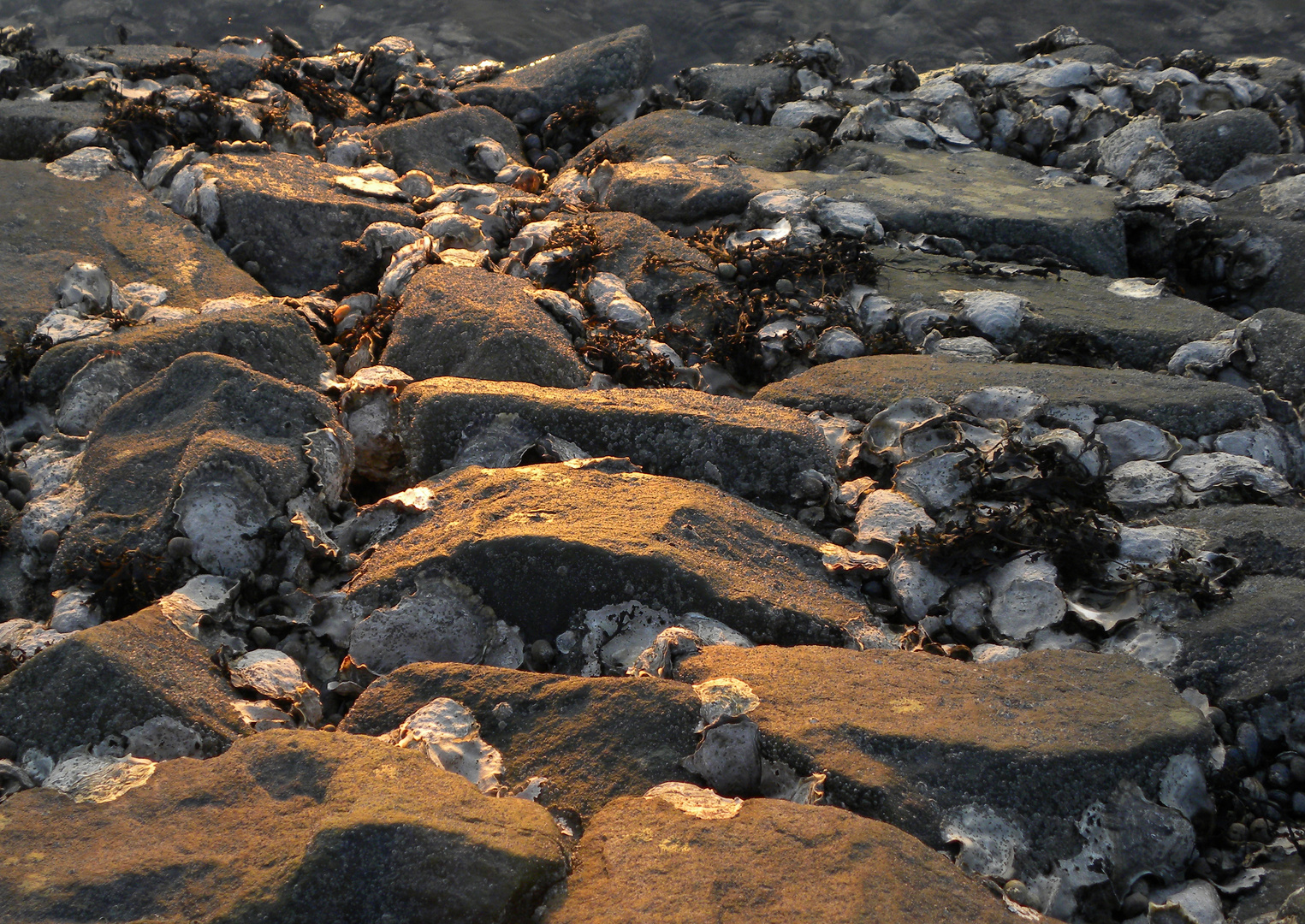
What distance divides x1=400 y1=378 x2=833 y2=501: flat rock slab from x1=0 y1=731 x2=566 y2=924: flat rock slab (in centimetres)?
135

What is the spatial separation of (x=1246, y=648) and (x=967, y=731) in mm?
958

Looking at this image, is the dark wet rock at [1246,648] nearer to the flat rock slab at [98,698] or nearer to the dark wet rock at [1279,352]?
the dark wet rock at [1279,352]

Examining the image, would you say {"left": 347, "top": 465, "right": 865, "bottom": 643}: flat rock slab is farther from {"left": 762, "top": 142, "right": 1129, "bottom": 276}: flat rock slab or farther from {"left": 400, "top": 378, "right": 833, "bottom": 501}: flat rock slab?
{"left": 762, "top": 142, "right": 1129, "bottom": 276}: flat rock slab

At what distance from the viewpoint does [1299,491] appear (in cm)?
329

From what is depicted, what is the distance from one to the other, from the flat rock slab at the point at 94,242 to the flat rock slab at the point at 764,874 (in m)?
3.13

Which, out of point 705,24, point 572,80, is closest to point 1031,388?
point 572,80

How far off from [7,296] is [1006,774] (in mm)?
3746

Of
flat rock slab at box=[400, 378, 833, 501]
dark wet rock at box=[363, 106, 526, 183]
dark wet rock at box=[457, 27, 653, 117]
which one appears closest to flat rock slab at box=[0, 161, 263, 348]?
dark wet rock at box=[363, 106, 526, 183]

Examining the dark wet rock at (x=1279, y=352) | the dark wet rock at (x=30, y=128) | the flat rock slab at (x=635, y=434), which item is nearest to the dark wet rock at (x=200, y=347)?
the flat rock slab at (x=635, y=434)

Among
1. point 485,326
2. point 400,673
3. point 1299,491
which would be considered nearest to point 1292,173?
point 1299,491

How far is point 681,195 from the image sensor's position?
4.81m

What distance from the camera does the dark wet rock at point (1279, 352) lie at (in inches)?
144

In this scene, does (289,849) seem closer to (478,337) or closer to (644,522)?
(644,522)

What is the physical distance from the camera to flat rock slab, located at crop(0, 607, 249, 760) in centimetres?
205
